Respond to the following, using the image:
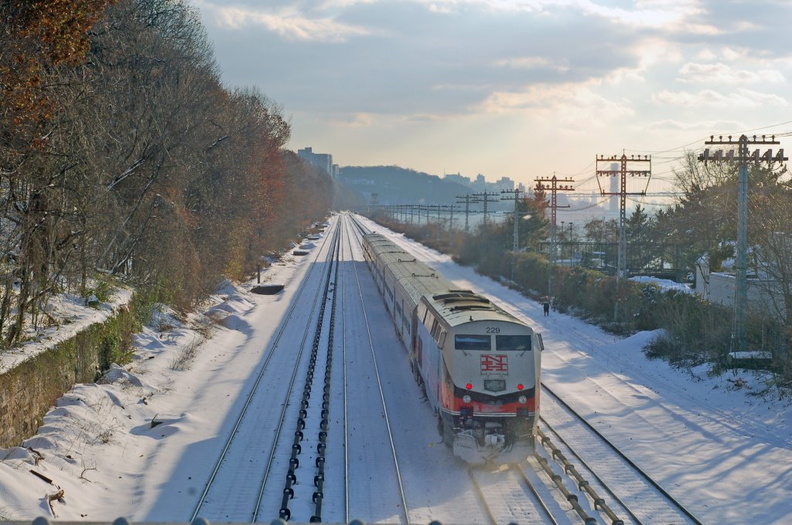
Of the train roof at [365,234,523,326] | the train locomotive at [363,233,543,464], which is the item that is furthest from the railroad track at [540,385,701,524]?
the train roof at [365,234,523,326]

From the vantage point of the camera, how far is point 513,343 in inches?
608

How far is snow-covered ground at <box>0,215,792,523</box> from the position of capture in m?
13.2

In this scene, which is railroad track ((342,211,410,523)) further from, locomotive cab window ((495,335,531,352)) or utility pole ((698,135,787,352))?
utility pole ((698,135,787,352))

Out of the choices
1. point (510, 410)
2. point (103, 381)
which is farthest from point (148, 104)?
point (510, 410)

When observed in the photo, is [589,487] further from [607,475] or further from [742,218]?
[742,218]

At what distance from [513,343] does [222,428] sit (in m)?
7.49

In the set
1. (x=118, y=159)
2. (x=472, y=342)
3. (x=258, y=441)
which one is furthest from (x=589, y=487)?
(x=118, y=159)

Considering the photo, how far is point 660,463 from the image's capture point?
52.9ft

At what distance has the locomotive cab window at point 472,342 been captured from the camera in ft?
50.1

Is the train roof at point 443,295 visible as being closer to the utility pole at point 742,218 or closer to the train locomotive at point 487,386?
the train locomotive at point 487,386

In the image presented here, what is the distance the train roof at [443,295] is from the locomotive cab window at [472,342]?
1.24ft

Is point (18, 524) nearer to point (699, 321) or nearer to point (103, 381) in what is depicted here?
point (103, 381)

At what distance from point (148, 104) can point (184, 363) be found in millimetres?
10053

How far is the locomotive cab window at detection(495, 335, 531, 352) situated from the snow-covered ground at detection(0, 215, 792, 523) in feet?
9.08
